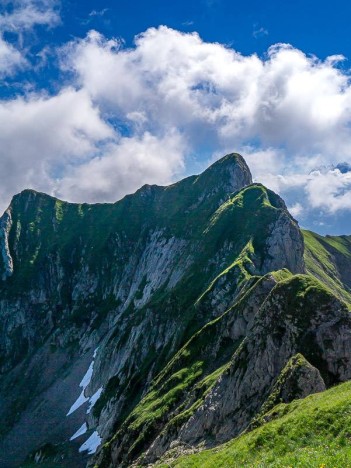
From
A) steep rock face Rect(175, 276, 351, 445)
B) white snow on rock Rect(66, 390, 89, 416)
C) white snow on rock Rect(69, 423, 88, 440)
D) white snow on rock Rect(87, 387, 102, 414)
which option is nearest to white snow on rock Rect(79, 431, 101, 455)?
white snow on rock Rect(69, 423, 88, 440)

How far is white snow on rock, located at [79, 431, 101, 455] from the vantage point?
108 metres

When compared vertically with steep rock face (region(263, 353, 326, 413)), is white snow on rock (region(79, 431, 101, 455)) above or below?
below

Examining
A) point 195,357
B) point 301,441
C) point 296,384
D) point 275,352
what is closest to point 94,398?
point 195,357

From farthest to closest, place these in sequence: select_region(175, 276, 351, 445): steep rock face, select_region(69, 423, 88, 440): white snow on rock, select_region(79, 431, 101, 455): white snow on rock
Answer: select_region(69, 423, 88, 440): white snow on rock < select_region(79, 431, 101, 455): white snow on rock < select_region(175, 276, 351, 445): steep rock face

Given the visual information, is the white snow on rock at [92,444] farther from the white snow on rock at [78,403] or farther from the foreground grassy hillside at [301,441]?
the foreground grassy hillside at [301,441]

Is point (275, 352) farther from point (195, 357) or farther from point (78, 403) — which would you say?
→ point (78, 403)

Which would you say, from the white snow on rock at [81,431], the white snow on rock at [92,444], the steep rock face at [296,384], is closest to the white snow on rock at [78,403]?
the white snow on rock at [81,431]

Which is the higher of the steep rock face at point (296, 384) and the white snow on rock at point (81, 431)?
the steep rock face at point (296, 384)

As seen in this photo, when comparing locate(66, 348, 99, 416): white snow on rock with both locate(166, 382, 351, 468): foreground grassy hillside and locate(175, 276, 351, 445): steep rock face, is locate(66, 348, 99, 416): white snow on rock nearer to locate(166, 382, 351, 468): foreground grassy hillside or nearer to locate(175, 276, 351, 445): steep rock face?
locate(175, 276, 351, 445): steep rock face

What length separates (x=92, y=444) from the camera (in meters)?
111

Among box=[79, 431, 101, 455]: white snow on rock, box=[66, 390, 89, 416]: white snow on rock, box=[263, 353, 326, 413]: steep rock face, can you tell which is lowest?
box=[79, 431, 101, 455]: white snow on rock

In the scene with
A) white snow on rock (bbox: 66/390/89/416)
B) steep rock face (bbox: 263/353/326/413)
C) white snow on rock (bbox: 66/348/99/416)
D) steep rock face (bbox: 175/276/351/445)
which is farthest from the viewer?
white snow on rock (bbox: 66/348/99/416)

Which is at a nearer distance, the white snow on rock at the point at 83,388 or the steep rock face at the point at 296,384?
the steep rock face at the point at 296,384

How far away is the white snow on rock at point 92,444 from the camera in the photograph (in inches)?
4252
